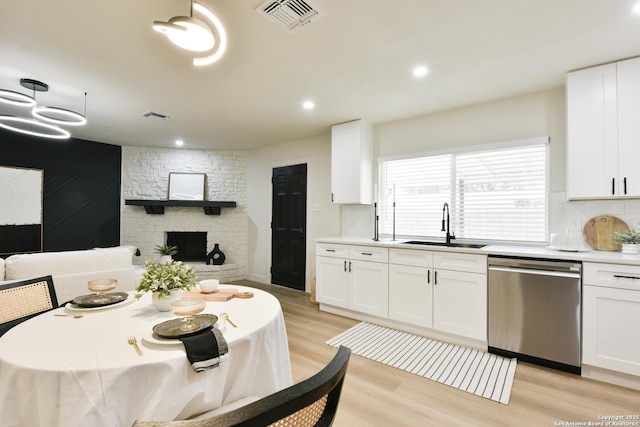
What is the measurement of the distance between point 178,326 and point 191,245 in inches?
212

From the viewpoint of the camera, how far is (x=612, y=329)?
2246 mm

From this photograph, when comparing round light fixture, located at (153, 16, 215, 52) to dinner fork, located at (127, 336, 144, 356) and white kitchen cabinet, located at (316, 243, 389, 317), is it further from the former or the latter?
white kitchen cabinet, located at (316, 243, 389, 317)

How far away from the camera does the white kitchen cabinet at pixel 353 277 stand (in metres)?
3.46

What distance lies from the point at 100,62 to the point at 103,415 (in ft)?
9.33

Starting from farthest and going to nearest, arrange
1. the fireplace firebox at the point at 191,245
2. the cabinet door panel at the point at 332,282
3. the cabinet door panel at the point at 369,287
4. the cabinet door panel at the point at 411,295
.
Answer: the fireplace firebox at the point at 191,245 < the cabinet door panel at the point at 332,282 < the cabinet door panel at the point at 369,287 < the cabinet door panel at the point at 411,295

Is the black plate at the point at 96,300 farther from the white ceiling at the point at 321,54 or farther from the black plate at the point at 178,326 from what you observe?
the white ceiling at the point at 321,54

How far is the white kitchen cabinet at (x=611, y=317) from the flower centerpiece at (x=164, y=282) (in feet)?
9.53

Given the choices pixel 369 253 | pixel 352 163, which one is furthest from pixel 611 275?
pixel 352 163

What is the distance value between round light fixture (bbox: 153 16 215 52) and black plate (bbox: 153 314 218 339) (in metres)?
1.43

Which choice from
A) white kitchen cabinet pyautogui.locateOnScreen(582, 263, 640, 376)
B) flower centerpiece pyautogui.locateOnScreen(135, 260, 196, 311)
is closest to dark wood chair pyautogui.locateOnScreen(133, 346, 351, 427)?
flower centerpiece pyautogui.locateOnScreen(135, 260, 196, 311)

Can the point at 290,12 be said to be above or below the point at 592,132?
above

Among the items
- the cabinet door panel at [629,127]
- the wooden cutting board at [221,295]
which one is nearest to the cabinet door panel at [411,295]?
the cabinet door panel at [629,127]

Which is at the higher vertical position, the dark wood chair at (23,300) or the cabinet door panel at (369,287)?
the dark wood chair at (23,300)

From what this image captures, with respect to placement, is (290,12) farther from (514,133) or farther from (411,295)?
(411,295)
